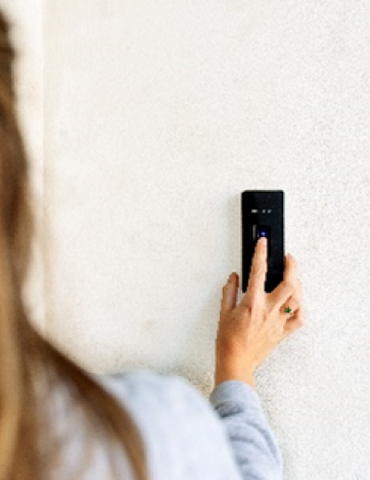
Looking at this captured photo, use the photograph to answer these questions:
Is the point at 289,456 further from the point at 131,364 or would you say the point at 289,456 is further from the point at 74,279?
the point at 74,279

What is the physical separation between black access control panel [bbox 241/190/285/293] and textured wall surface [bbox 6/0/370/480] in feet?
0.06

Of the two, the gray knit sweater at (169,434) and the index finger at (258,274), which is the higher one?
the index finger at (258,274)

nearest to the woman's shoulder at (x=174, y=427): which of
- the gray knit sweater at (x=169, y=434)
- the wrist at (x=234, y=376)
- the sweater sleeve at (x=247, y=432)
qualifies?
the gray knit sweater at (x=169, y=434)

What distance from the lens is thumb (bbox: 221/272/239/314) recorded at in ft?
2.77

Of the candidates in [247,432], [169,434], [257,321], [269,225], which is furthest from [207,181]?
[169,434]

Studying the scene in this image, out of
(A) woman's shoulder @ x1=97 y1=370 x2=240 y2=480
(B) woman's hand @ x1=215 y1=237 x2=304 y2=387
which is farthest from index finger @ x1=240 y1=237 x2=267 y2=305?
(A) woman's shoulder @ x1=97 y1=370 x2=240 y2=480

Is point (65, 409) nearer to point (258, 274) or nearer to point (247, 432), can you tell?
point (247, 432)

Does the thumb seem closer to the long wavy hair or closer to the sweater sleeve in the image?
the sweater sleeve

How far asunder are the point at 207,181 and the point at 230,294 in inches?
6.5

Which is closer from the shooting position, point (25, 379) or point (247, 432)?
point (25, 379)

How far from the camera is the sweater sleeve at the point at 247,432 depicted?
64cm

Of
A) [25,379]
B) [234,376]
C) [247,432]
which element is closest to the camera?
Result: [25,379]

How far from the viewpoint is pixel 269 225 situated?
2.76ft

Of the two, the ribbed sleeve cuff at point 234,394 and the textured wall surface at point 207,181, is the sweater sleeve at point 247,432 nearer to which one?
the ribbed sleeve cuff at point 234,394
